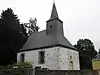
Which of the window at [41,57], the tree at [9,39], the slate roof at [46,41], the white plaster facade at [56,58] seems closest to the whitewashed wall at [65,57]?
the white plaster facade at [56,58]

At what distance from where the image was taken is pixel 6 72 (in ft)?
36.5

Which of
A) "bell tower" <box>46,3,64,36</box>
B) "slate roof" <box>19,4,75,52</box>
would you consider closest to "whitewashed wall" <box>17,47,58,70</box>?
"slate roof" <box>19,4,75,52</box>

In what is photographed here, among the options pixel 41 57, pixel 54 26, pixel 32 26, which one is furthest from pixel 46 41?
→ pixel 32 26

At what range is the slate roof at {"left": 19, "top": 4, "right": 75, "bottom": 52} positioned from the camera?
24.2 metres

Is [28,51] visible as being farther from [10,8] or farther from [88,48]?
[88,48]

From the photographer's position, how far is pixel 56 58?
75.5 ft

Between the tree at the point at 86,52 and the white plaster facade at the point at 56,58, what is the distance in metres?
18.6

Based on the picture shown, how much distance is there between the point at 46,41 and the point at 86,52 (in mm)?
27818

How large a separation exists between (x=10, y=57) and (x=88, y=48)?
3104cm

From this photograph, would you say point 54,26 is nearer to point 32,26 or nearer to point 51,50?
point 51,50

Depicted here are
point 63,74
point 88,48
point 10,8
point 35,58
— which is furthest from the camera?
point 88,48

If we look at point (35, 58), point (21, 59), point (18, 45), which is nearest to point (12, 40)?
point (18, 45)

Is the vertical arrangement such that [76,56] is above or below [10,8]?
below

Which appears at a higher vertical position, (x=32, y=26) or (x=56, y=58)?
(x=32, y=26)
